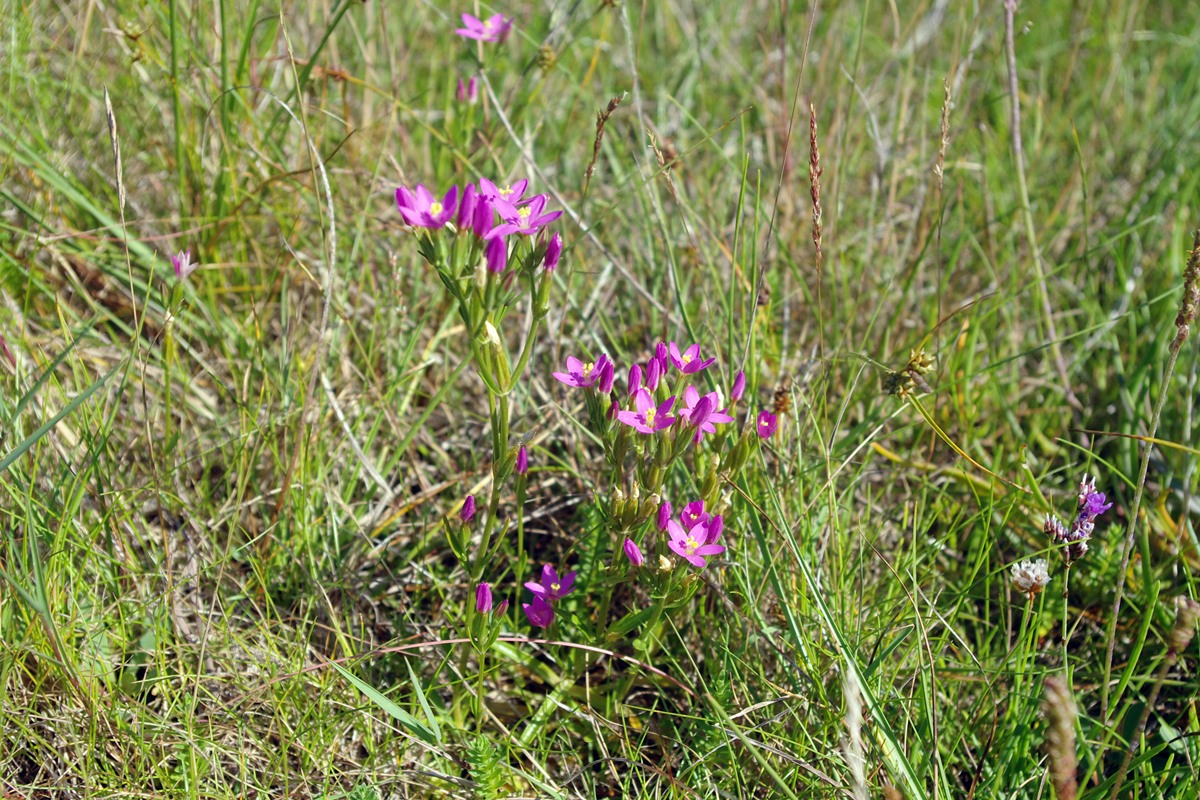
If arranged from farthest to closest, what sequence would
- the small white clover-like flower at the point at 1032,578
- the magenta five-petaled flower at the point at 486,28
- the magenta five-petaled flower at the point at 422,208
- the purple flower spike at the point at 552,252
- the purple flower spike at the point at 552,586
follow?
the magenta five-petaled flower at the point at 486,28 → the purple flower spike at the point at 552,586 → the small white clover-like flower at the point at 1032,578 → the purple flower spike at the point at 552,252 → the magenta five-petaled flower at the point at 422,208

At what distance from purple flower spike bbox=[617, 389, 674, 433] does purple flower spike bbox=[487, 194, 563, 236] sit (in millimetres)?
355

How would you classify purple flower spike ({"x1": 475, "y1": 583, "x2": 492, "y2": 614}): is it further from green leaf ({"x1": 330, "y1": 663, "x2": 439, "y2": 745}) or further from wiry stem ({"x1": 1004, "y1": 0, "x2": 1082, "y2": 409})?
wiry stem ({"x1": 1004, "y1": 0, "x2": 1082, "y2": 409})

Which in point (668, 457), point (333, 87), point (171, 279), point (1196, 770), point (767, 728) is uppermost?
point (333, 87)

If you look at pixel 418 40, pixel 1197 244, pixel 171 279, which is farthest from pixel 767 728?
pixel 418 40

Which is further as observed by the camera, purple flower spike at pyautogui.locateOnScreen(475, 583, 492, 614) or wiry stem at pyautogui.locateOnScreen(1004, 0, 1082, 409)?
wiry stem at pyautogui.locateOnScreen(1004, 0, 1082, 409)

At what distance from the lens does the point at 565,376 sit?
180cm

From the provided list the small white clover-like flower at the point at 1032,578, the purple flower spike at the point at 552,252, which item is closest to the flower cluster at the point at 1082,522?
the small white clover-like flower at the point at 1032,578

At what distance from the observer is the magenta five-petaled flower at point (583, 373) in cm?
177

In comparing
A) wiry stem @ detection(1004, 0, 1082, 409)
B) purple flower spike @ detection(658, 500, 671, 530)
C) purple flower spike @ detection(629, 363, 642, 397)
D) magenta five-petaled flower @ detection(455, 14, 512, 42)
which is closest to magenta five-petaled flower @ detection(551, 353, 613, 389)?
purple flower spike @ detection(629, 363, 642, 397)

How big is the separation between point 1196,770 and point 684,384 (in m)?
1.19

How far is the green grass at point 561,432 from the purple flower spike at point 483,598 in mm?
65

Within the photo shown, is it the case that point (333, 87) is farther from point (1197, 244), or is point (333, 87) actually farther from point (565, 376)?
point (1197, 244)

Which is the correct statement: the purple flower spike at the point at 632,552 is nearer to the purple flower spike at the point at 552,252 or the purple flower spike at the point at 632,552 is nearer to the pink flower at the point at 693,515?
the pink flower at the point at 693,515

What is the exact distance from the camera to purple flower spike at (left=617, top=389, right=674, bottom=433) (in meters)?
1.71
